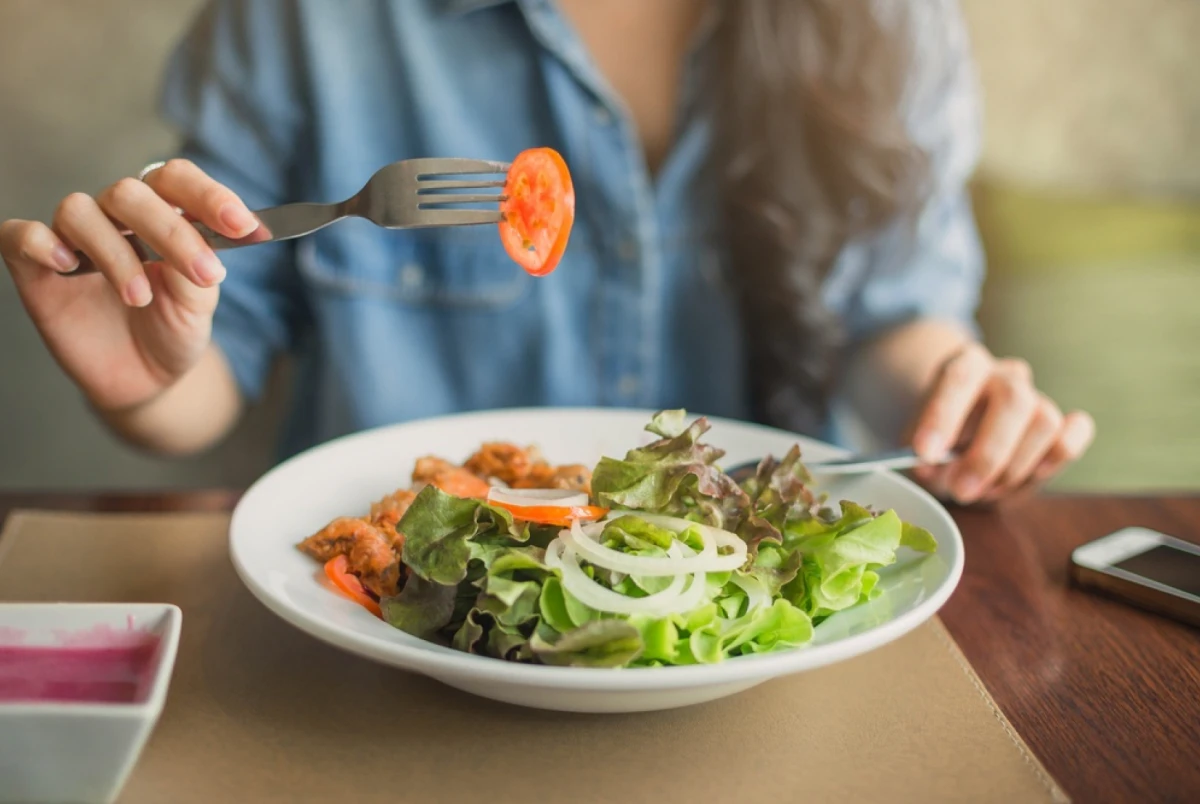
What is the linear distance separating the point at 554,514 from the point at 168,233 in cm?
46

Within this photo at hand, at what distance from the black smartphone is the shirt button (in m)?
1.21

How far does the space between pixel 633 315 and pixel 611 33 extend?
57 centimetres

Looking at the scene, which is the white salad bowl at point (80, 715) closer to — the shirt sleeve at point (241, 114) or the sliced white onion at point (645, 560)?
the sliced white onion at point (645, 560)

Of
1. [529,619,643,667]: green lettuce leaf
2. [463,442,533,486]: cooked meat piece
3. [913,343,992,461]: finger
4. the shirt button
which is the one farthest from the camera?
the shirt button

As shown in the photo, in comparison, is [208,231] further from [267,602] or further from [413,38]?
[413,38]

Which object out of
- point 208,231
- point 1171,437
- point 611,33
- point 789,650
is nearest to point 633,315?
point 611,33

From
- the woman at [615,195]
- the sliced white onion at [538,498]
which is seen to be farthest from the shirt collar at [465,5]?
the sliced white onion at [538,498]

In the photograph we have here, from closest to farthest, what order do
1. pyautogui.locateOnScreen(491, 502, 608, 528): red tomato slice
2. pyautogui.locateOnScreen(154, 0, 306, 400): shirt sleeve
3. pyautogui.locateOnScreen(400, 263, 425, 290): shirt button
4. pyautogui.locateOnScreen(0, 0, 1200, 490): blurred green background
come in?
pyautogui.locateOnScreen(491, 502, 608, 528): red tomato slice
pyautogui.locateOnScreen(154, 0, 306, 400): shirt sleeve
pyautogui.locateOnScreen(400, 263, 425, 290): shirt button
pyautogui.locateOnScreen(0, 0, 1200, 490): blurred green background

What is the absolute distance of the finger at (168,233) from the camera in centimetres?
93

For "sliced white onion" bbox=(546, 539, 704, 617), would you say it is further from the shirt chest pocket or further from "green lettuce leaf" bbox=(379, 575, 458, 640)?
the shirt chest pocket

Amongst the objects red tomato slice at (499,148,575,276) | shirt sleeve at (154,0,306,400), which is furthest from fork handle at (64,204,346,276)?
shirt sleeve at (154,0,306,400)

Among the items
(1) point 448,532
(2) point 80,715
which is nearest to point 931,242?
(1) point 448,532

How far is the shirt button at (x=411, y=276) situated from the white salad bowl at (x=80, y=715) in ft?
3.86

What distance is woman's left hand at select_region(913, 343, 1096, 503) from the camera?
1.25m
